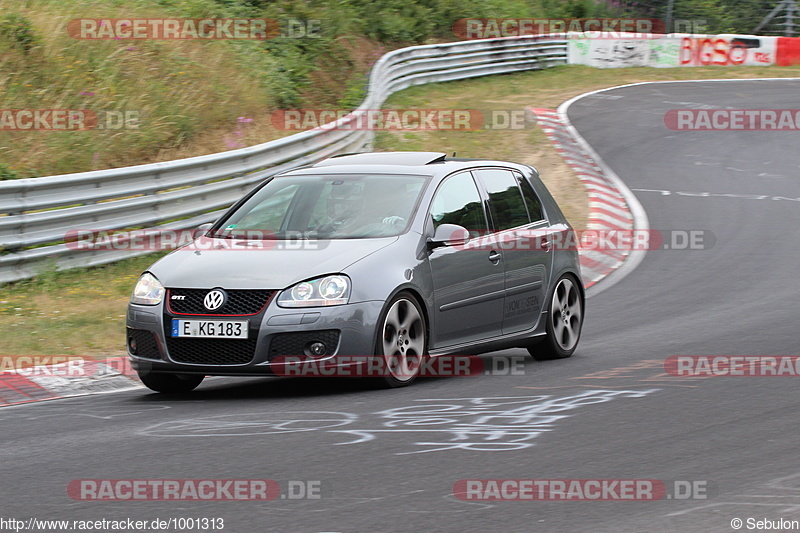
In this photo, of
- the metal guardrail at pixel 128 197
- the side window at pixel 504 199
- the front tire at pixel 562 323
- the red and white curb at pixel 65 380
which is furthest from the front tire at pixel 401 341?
the metal guardrail at pixel 128 197

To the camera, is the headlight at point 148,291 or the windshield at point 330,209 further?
the windshield at point 330,209

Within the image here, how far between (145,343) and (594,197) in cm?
1276

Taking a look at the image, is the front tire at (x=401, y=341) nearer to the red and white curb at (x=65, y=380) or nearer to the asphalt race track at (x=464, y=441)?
the asphalt race track at (x=464, y=441)

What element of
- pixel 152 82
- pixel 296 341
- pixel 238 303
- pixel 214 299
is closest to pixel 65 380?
pixel 214 299

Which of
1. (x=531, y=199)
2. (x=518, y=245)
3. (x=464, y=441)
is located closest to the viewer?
(x=464, y=441)

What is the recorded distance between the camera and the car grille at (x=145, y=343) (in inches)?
309

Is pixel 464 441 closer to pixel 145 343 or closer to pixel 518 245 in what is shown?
pixel 145 343

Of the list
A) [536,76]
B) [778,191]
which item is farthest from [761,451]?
[536,76]

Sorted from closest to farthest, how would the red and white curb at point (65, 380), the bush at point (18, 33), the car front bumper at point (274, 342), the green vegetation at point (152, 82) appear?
the car front bumper at point (274, 342) < the red and white curb at point (65, 380) < the green vegetation at point (152, 82) < the bush at point (18, 33)

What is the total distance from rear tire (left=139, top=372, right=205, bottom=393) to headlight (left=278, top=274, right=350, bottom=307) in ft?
3.32

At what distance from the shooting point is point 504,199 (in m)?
9.53

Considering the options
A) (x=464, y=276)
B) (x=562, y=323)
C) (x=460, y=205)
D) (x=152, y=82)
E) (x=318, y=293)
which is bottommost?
(x=562, y=323)

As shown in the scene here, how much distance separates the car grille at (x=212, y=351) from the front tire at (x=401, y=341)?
0.85m

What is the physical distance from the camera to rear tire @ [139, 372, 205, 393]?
813cm
